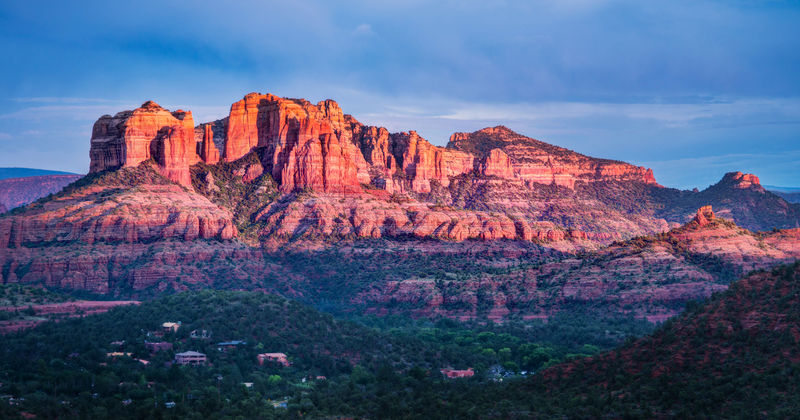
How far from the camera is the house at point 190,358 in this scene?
8031cm

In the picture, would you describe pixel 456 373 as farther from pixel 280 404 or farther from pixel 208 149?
pixel 208 149

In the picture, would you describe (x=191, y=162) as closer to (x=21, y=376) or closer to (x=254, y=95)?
(x=254, y=95)

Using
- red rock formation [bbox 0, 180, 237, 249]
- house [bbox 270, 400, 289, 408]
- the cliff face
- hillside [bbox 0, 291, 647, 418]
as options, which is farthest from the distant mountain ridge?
house [bbox 270, 400, 289, 408]

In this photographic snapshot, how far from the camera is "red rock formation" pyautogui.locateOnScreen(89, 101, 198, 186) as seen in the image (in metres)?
152

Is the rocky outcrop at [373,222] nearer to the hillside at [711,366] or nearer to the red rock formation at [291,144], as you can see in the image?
the red rock formation at [291,144]

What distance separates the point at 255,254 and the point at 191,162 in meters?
26.6

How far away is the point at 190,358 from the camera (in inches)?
3199

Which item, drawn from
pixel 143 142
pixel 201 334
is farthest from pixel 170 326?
pixel 143 142

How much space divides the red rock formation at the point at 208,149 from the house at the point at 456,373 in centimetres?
9126

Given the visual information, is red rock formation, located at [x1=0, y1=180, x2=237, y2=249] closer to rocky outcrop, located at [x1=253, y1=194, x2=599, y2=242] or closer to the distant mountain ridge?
the distant mountain ridge

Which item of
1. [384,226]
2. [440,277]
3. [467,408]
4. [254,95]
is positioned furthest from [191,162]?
[467,408]

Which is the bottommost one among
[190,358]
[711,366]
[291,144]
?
[190,358]

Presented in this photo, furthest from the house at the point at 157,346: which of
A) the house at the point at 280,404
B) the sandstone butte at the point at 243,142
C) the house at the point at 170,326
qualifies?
the sandstone butte at the point at 243,142

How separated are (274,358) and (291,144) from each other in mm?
87795
